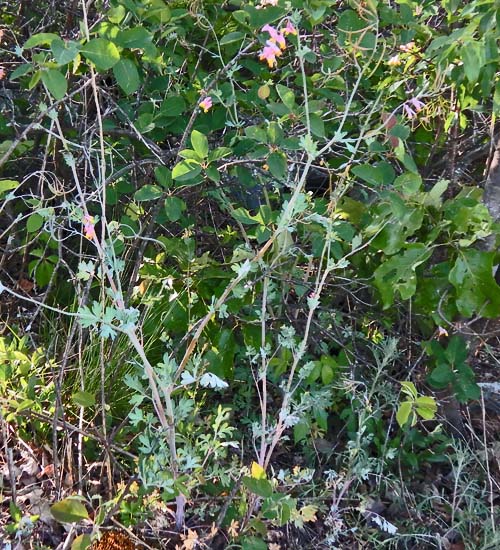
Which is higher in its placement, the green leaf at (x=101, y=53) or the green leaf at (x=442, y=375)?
the green leaf at (x=101, y=53)

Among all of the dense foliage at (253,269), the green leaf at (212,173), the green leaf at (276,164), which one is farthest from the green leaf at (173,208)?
the green leaf at (276,164)

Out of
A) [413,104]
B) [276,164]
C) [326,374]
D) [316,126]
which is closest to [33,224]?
[276,164]

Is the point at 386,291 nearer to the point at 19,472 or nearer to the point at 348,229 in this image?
the point at 348,229

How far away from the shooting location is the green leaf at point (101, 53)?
4.35 feet

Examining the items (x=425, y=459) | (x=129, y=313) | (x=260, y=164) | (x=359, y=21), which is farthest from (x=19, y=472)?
(x=359, y=21)

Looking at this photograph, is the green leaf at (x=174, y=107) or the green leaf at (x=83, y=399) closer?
the green leaf at (x=83, y=399)

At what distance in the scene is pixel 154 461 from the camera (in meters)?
1.54

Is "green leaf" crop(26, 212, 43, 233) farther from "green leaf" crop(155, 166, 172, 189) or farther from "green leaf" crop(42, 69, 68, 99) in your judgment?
"green leaf" crop(42, 69, 68, 99)

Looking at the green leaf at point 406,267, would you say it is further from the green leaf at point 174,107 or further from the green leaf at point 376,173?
the green leaf at point 174,107

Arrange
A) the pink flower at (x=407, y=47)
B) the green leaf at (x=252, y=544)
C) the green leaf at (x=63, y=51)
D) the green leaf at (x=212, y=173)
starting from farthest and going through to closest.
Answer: the pink flower at (x=407, y=47) < the green leaf at (x=212, y=173) < the green leaf at (x=252, y=544) < the green leaf at (x=63, y=51)

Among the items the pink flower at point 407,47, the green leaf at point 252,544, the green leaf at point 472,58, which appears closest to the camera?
the green leaf at point 472,58

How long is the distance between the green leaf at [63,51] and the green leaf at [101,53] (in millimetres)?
24

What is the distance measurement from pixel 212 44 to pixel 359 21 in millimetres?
465

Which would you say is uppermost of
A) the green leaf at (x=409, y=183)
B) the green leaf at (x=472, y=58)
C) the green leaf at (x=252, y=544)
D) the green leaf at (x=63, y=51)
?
the green leaf at (x=63, y=51)
